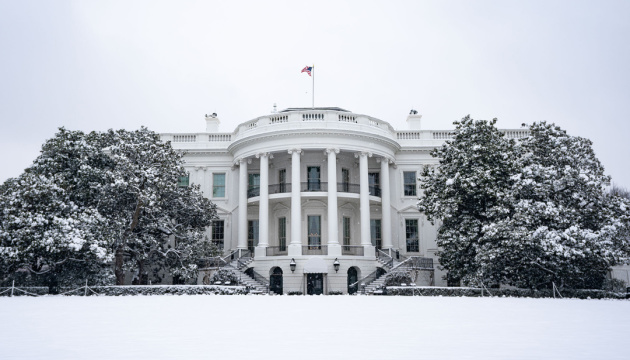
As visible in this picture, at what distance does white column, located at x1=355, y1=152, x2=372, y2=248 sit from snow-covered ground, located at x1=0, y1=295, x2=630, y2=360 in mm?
A: 16310

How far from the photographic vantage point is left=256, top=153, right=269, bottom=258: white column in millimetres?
28539

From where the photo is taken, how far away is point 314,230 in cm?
3094

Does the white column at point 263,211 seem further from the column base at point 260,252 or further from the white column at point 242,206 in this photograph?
the white column at point 242,206

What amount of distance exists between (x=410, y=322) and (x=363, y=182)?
19.5 m

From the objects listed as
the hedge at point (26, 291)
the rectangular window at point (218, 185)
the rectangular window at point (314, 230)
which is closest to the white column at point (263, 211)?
the rectangular window at point (314, 230)

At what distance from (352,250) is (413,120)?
36.2ft

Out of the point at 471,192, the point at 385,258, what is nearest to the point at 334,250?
the point at 385,258

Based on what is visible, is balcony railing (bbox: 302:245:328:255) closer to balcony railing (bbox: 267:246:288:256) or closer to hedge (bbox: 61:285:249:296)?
balcony railing (bbox: 267:246:288:256)

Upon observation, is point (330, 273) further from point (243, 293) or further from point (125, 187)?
point (125, 187)

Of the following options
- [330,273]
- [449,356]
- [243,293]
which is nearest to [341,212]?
[330,273]

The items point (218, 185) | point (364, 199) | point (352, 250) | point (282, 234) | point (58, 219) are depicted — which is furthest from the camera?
point (218, 185)

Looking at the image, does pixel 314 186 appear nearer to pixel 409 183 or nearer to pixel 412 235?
pixel 409 183

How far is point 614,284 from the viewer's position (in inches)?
901

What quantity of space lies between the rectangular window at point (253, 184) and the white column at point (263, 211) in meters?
2.65
